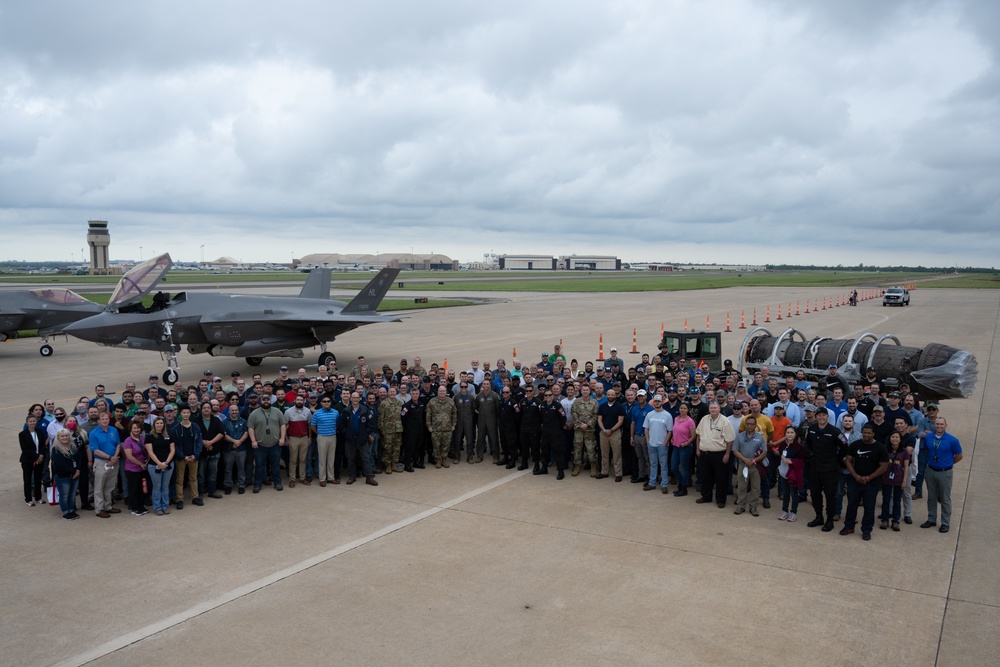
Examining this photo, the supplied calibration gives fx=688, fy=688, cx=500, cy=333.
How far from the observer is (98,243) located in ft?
436

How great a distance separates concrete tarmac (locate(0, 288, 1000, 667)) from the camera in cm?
539

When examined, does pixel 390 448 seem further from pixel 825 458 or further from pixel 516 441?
pixel 825 458

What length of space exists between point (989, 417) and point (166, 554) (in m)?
14.8

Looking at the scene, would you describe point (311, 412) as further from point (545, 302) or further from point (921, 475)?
point (545, 302)

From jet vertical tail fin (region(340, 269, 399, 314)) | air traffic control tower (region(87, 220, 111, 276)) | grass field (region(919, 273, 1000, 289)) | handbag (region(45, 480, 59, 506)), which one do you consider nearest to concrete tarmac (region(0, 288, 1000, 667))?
handbag (region(45, 480, 59, 506))

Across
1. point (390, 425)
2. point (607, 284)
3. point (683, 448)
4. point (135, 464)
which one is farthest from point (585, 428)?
point (607, 284)

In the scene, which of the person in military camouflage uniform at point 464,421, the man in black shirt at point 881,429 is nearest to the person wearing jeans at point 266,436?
the person in military camouflage uniform at point 464,421

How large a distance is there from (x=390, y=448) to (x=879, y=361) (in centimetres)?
910

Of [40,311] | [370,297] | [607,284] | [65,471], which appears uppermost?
[370,297]

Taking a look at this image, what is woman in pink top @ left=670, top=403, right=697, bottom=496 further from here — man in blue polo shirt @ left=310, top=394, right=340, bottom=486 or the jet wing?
the jet wing

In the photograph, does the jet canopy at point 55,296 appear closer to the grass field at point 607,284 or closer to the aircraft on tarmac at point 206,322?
the aircraft on tarmac at point 206,322

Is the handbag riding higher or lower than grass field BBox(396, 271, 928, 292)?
lower

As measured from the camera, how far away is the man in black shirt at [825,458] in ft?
25.2

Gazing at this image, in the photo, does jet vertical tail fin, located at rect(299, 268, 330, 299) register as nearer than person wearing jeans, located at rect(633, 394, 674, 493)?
No
